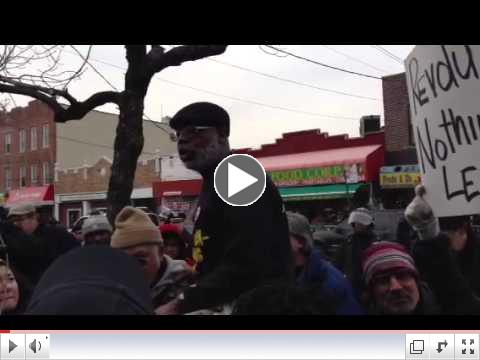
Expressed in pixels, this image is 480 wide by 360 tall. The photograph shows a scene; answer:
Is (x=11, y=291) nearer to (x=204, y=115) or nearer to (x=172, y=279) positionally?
(x=172, y=279)

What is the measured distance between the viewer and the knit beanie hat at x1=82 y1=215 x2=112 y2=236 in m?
1.85

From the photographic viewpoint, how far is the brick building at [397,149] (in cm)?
182

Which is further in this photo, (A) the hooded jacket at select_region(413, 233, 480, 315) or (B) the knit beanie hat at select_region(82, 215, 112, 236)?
(B) the knit beanie hat at select_region(82, 215, 112, 236)

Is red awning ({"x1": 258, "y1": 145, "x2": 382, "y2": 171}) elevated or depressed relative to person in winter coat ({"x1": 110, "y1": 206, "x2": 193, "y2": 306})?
elevated

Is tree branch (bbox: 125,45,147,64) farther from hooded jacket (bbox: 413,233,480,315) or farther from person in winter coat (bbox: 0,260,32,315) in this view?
hooded jacket (bbox: 413,233,480,315)

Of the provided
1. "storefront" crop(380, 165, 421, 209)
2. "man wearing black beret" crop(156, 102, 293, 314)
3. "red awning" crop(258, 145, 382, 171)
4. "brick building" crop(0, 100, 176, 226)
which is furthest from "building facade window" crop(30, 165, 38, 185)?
"storefront" crop(380, 165, 421, 209)

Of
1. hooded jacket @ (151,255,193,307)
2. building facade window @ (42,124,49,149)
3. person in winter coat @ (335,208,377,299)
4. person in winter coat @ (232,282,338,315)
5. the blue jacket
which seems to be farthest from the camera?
building facade window @ (42,124,49,149)

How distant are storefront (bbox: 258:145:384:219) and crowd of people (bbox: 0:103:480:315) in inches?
1.7

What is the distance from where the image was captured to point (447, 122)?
1892mm

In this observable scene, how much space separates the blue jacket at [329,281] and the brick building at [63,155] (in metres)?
0.58

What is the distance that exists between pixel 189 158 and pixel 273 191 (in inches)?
11.5

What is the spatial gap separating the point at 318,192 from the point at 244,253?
358mm

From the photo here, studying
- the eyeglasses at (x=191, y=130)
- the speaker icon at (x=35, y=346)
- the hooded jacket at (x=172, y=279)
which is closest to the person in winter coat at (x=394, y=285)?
the hooded jacket at (x=172, y=279)
